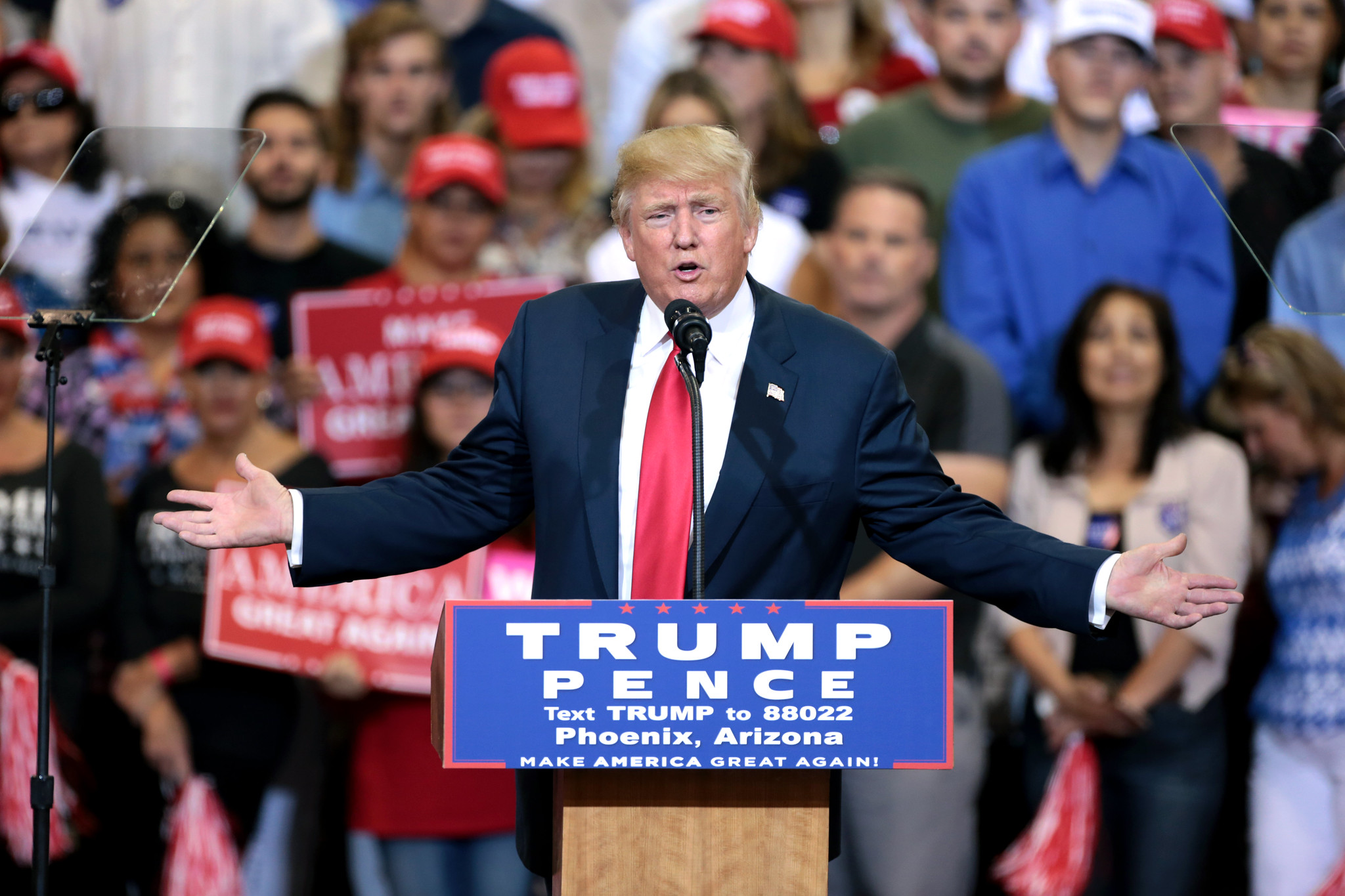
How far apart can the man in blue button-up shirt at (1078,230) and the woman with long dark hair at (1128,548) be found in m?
0.22

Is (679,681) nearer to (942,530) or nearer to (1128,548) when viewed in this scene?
(942,530)

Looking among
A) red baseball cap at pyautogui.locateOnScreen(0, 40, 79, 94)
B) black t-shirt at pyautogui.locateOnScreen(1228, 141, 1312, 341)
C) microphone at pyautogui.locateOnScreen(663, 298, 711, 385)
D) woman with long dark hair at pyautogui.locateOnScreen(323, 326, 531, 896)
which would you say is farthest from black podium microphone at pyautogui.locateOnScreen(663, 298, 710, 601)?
red baseball cap at pyautogui.locateOnScreen(0, 40, 79, 94)

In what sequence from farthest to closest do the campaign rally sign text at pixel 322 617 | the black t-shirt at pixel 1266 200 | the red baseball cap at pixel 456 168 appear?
1. the red baseball cap at pixel 456 168
2. the campaign rally sign text at pixel 322 617
3. the black t-shirt at pixel 1266 200

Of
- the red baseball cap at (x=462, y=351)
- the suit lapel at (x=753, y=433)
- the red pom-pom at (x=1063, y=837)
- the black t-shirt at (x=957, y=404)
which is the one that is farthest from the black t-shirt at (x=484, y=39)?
the suit lapel at (x=753, y=433)

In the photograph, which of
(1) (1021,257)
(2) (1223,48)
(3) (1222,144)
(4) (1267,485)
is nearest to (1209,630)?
(4) (1267,485)

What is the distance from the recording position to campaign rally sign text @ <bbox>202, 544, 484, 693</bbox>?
451cm

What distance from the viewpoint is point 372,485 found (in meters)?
2.54

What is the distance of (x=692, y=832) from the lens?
2.20 meters

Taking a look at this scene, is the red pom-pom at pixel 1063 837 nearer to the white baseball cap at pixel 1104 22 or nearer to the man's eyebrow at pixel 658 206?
the white baseball cap at pixel 1104 22

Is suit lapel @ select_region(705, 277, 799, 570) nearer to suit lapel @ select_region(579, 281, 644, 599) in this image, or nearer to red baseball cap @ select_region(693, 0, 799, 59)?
suit lapel @ select_region(579, 281, 644, 599)

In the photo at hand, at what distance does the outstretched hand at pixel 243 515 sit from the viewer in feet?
7.72

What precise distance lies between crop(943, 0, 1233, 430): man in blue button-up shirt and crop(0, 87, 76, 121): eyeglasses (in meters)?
2.68

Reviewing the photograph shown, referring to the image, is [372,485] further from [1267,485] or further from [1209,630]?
[1267,485]

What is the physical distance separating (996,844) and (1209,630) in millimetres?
924
